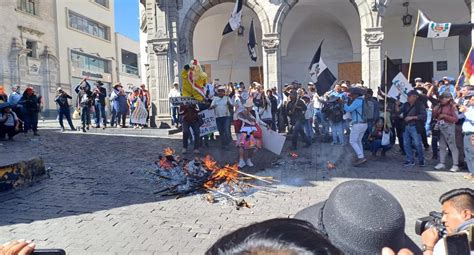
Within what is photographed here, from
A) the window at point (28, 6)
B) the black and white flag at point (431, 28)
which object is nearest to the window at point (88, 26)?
the window at point (28, 6)

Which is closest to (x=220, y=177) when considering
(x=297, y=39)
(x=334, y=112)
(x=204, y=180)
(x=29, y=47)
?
Answer: (x=204, y=180)

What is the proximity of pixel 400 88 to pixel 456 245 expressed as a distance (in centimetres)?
981

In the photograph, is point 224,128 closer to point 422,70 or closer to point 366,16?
point 366,16

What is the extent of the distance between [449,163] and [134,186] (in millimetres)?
7321

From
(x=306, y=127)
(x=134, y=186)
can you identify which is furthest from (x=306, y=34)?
(x=134, y=186)

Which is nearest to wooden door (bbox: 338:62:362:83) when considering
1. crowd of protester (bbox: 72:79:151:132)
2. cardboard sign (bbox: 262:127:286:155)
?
crowd of protester (bbox: 72:79:151:132)

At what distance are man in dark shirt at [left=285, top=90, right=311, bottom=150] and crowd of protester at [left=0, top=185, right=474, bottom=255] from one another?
910 cm

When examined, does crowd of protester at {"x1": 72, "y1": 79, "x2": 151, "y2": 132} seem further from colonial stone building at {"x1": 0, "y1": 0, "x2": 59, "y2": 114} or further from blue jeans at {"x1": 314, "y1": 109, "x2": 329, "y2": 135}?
colonial stone building at {"x1": 0, "y1": 0, "x2": 59, "y2": 114}

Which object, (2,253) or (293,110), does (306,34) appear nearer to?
(293,110)

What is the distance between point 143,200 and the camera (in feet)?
21.3

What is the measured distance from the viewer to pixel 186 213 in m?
5.92

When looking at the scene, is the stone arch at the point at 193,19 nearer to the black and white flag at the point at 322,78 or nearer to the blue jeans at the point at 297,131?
the black and white flag at the point at 322,78

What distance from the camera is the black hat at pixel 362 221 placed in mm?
1481

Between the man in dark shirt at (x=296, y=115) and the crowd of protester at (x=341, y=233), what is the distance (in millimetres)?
9101
